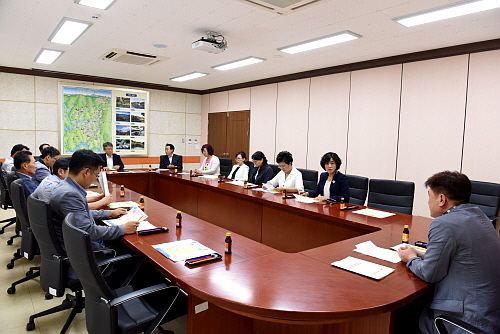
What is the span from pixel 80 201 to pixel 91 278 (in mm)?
799

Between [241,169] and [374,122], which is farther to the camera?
[241,169]

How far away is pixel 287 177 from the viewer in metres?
4.77

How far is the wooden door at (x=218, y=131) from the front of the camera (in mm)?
9047

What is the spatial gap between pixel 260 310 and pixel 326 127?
5442 mm

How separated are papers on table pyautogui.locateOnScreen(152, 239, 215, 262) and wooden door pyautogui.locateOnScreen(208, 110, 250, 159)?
20.3 feet

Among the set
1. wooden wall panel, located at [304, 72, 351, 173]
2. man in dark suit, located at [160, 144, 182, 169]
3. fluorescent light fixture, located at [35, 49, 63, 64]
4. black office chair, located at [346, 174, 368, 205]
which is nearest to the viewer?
black office chair, located at [346, 174, 368, 205]

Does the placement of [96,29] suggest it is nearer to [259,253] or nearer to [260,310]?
[259,253]

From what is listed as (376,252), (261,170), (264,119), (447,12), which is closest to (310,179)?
(261,170)

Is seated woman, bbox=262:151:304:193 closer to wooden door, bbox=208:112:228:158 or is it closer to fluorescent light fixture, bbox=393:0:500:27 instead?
fluorescent light fixture, bbox=393:0:500:27

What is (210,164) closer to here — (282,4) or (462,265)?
(282,4)

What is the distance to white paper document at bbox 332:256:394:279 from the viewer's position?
5.90 ft

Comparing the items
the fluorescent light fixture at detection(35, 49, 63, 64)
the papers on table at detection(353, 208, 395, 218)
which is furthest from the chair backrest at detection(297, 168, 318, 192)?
the fluorescent light fixture at detection(35, 49, 63, 64)

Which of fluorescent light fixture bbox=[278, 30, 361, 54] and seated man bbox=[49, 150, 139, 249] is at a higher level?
fluorescent light fixture bbox=[278, 30, 361, 54]

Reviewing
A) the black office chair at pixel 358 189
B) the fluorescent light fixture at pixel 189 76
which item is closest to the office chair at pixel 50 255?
the black office chair at pixel 358 189
